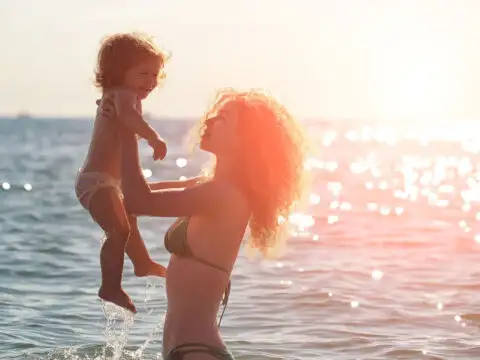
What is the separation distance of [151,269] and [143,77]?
116 centimetres

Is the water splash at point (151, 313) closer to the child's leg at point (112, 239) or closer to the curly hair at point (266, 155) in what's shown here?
the child's leg at point (112, 239)

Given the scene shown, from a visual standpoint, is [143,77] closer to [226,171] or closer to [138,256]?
[226,171]

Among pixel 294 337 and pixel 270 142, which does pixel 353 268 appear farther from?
pixel 270 142

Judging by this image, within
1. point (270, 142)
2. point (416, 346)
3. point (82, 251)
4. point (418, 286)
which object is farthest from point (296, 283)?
point (270, 142)

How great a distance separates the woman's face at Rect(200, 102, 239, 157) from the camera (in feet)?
17.3

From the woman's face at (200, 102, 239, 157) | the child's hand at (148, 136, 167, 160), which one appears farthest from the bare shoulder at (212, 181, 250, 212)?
the child's hand at (148, 136, 167, 160)

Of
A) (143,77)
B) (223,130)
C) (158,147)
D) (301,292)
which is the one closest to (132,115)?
(158,147)

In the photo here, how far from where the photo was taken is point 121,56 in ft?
18.5

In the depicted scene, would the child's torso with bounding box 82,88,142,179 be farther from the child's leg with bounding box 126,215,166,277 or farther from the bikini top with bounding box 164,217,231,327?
the bikini top with bounding box 164,217,231,327

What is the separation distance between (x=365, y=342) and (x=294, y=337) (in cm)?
76

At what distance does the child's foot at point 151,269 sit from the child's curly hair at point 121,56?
3.61 feet

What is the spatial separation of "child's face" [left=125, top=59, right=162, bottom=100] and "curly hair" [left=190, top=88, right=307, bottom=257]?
37cm

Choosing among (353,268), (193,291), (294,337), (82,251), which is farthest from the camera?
(82,251)

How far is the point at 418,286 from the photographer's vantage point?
1444cm
